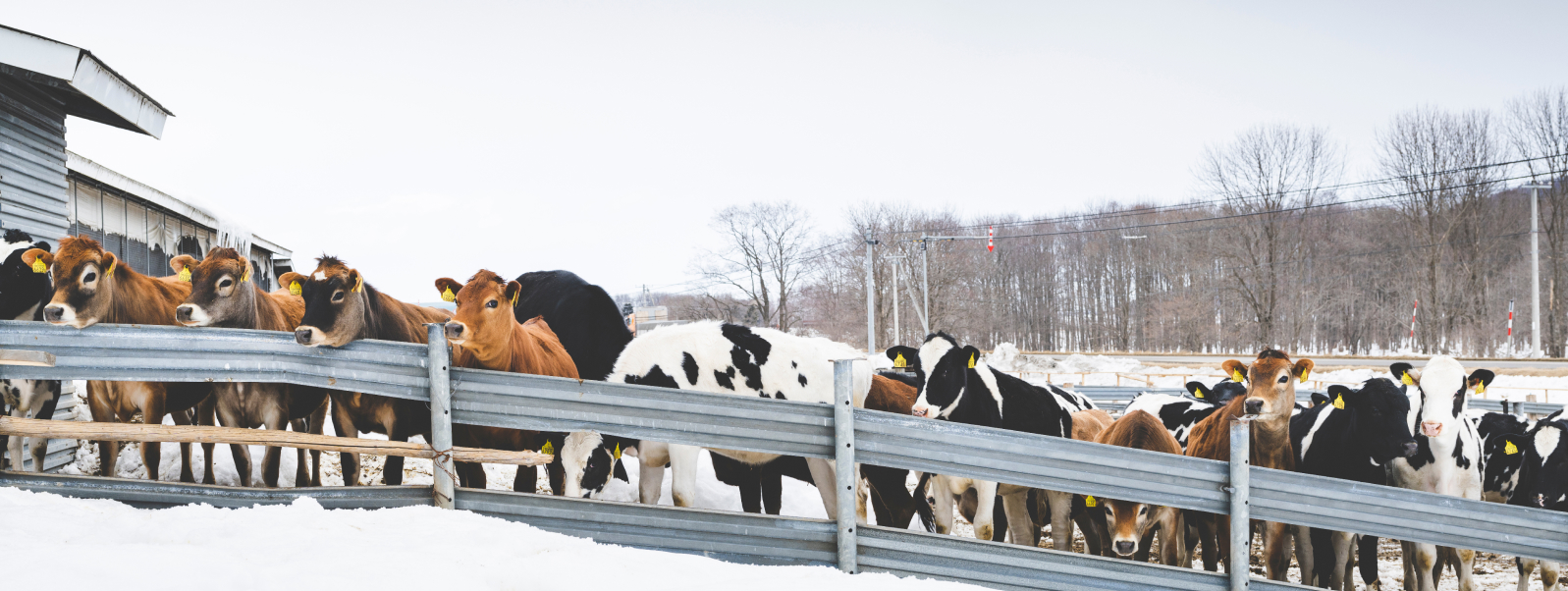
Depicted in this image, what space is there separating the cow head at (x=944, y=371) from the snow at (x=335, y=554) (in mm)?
2264

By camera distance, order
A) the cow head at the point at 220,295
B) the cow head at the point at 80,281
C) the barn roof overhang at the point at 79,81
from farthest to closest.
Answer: the barn roof overhang at the point at 79,81
the cow head at the point at 220,295
the cow head at the point at 80,281

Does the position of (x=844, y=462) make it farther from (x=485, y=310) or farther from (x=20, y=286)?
(x=20, y=286)

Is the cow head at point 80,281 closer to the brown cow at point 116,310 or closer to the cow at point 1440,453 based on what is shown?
the brown cow at point 116,310

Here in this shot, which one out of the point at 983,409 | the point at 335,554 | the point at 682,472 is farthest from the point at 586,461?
the point at 983,409

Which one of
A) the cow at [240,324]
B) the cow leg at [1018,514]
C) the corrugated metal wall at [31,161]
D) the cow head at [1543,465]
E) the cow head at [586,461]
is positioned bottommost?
the cow leg at [1018,514]

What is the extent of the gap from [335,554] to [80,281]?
2.90m

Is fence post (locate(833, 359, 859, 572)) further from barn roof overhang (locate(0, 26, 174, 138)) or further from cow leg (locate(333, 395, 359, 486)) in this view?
barn roof overhang (locate(0, 26, 174, 138))

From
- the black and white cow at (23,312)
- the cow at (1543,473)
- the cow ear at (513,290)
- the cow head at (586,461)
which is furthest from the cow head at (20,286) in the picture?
the cow at (1543,473)

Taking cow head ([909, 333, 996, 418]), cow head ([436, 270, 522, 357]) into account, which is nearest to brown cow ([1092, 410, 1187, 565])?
cow head ([909, 333, 996, 418])

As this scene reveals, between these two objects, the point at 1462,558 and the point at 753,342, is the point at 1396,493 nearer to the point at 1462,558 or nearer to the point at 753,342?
the point at 1462,558

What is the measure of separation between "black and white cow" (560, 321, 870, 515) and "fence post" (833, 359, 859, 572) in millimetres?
1812

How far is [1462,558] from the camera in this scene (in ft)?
19.8

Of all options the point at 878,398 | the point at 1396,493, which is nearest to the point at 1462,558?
the point at 1396,493

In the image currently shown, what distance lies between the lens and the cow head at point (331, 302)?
3.96 metres
